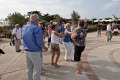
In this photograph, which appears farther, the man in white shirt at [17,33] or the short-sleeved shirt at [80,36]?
the man in white shirt at [17,33]

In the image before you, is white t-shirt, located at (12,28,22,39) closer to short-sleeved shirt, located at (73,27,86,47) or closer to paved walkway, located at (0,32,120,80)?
paved walkway, located at (0,32,120,80)

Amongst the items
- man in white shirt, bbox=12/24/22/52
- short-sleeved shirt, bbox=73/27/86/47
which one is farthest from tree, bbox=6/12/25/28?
short-sleeved shirt, bbox=73/27/86/47

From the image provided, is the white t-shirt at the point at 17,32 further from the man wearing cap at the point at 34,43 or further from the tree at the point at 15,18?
the tree at the point at 15,18

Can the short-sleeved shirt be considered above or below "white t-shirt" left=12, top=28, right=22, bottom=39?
above

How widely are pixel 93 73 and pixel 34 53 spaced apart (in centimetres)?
323

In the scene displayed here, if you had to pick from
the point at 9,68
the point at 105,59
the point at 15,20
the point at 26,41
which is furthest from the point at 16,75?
the point at 15,20

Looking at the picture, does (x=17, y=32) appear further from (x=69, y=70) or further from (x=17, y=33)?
(x=69, y=70)

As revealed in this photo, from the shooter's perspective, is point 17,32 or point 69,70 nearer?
point 69,70

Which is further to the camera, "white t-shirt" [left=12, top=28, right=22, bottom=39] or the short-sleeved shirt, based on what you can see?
"white t-shirt" [left=12, top=28, right=22, bottom=39]

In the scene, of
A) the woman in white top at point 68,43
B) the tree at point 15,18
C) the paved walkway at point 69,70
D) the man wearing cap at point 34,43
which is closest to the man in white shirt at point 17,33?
the paved walkway at point 69,70

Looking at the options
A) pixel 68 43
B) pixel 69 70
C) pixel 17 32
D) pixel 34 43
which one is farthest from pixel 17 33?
pixel 34 43

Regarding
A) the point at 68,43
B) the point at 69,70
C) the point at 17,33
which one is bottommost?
the point at 69,70

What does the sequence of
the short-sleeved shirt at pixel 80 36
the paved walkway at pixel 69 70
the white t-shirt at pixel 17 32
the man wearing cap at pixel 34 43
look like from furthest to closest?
the white t-shirt at pixel 17 32
the short-sleeved shirt at pixel 80 36
the paved walkway at pixel 69 70
the man wearing cap at pixel 34 43

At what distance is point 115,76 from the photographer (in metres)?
10.5
